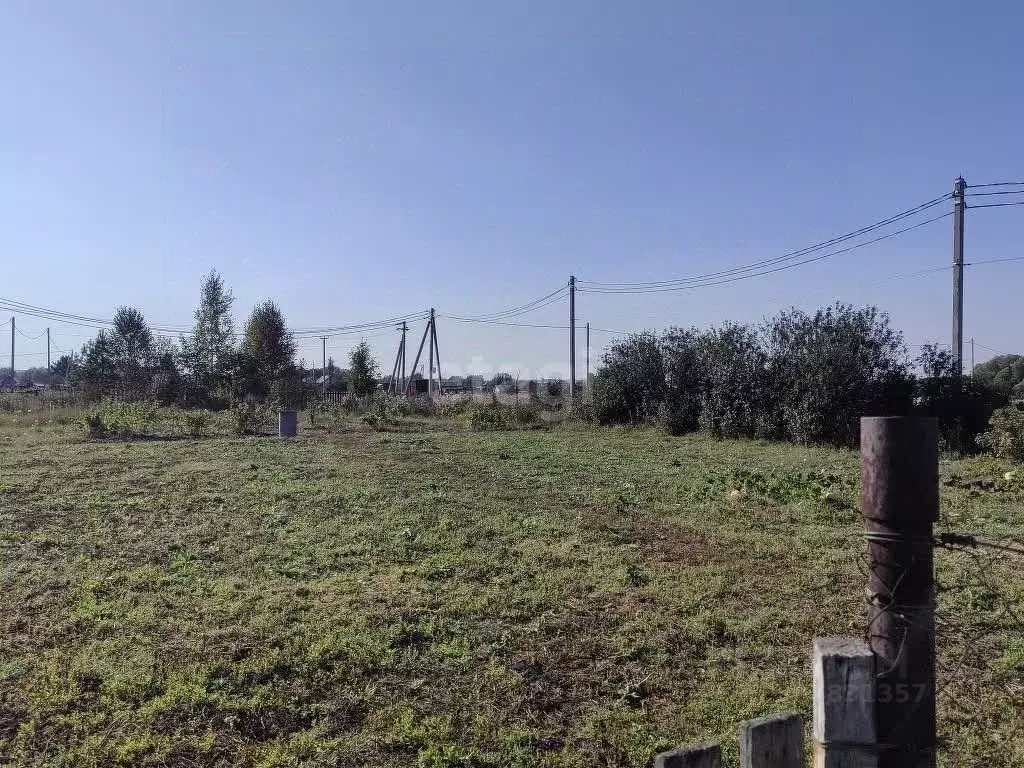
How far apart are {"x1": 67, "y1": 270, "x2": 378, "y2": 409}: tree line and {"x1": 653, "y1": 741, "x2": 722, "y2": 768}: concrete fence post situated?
3211 centimetres

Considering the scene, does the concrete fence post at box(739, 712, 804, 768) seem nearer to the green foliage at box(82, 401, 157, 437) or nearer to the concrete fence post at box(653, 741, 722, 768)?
the concrete fence post at box(653, 741, 722, 768)

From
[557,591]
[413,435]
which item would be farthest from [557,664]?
[413,435]

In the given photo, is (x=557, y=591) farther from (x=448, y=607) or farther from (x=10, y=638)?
(x=10, y=638)

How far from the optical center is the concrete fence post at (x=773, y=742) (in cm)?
155

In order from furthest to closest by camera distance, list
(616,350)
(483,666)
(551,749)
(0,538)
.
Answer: (616,350)
(0,538)
(483,666)
(551,749)

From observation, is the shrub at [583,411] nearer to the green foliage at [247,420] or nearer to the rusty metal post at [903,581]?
the green foliage at [247,420]

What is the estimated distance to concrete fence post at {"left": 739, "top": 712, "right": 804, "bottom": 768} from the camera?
155 centimetres

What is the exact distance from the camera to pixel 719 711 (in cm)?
303

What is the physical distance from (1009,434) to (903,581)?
11.8m

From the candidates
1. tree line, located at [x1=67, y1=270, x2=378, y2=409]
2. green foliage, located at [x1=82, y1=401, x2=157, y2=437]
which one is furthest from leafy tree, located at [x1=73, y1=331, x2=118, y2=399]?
green foliage, located at [x1=82, y1=401, x2=157, y2=437]

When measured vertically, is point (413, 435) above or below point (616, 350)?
below

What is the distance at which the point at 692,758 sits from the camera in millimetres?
1471

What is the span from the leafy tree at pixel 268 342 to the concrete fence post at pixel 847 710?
125 feet

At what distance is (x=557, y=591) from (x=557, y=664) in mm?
1149
